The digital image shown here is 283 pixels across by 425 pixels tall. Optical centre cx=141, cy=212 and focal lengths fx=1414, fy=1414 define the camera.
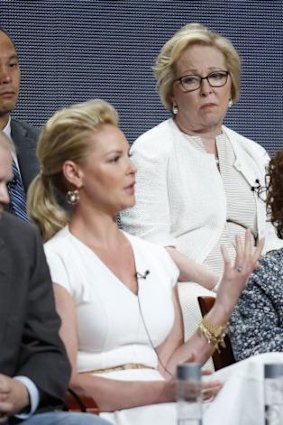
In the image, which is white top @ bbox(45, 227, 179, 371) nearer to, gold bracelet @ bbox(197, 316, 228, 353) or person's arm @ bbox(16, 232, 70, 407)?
gold bracelet @ bbox(197, 316, 228, 353)

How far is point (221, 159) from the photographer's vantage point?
4621 mm

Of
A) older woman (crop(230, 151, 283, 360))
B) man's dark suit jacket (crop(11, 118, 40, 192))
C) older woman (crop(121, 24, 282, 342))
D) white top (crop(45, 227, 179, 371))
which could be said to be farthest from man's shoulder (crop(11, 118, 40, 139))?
older woman (crop(230, 151, 283, 360))

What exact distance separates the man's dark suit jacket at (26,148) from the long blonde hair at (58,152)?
A: 0.71 m

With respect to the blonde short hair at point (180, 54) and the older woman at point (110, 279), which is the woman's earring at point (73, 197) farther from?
the blonde short hair at point (180, 54)

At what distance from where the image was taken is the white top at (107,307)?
356 centimetres

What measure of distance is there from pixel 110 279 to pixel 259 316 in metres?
0.42

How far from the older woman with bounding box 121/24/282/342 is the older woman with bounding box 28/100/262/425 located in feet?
1.95

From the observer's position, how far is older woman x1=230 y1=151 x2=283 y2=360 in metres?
3.73

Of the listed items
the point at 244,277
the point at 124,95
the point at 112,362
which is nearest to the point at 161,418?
the point at 112,362

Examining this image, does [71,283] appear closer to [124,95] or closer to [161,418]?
[161,418]

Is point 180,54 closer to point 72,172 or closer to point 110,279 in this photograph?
point 72,172

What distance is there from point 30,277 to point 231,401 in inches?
23.3

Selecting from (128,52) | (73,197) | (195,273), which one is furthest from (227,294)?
(128,52)

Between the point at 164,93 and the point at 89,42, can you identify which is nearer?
the point at 164,93
